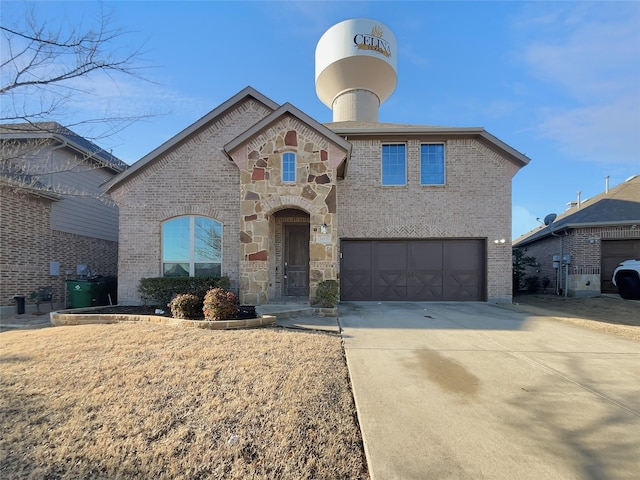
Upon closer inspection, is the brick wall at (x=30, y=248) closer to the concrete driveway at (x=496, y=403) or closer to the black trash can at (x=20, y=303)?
the black trash can at (x=20, y=303)

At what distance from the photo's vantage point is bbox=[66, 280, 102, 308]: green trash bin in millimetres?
10215

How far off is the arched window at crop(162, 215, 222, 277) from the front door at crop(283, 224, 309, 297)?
2412 millimetres

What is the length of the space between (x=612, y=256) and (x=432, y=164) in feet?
27.9

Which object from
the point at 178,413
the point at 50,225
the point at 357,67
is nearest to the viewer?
the point at 178,413

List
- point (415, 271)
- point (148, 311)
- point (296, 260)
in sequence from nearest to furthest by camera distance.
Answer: point (148, 311), point (415, 271), point (296, 260)

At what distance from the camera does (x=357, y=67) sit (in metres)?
16.9

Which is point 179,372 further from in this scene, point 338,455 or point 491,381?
point 491,381

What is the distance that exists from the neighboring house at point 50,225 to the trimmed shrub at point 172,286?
3.09m

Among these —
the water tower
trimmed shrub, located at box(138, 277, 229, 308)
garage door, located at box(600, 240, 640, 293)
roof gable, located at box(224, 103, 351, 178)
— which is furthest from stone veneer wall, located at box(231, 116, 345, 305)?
garage door, located at box(600, 240, 640, 293)

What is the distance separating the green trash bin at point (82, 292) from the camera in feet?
33.5

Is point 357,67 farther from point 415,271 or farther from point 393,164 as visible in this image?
point 415,271

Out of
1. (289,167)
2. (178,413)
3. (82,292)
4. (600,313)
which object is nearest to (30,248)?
(82,292)

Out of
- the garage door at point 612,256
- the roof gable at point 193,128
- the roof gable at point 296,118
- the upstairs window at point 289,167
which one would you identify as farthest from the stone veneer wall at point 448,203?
the garage door at point 612,256

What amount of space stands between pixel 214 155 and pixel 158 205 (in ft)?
8.43
